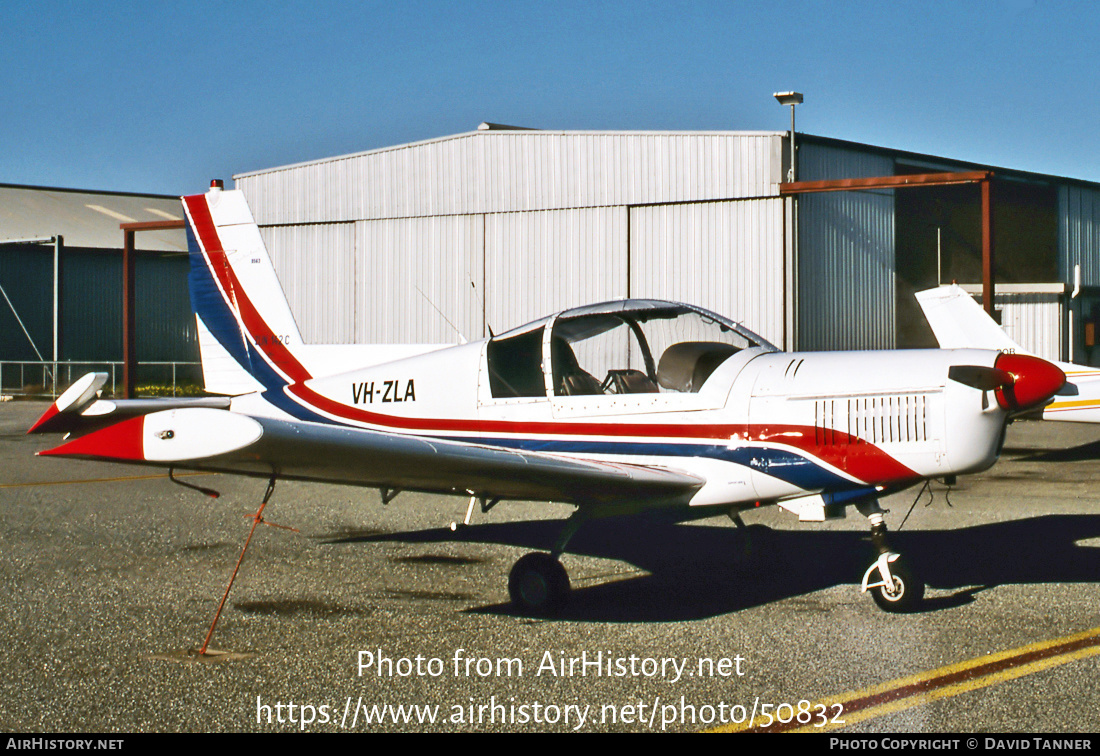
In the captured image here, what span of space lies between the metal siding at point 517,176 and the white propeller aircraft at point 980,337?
6.48 m

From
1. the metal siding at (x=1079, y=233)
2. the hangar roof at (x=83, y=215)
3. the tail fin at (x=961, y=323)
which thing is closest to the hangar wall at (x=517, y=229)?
the tail fin at (x=961, y=323)

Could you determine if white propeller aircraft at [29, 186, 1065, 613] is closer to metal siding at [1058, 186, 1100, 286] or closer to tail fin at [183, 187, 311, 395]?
tail fin at [183, 187, 311, 395]

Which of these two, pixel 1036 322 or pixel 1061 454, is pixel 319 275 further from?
pixel 1036 322

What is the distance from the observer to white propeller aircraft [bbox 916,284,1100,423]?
12.2 meters

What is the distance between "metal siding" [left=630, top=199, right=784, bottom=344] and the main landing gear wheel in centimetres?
1324

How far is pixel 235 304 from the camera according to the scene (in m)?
8.61

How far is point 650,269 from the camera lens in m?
20.0

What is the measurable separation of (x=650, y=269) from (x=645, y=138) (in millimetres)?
2460

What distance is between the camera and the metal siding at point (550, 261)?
2025 centimetres

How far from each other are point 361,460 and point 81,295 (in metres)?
32.5

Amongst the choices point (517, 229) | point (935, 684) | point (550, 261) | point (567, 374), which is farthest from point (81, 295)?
point (935, 684)

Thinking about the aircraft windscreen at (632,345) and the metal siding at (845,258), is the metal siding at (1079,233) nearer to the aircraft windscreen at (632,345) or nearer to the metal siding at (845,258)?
the metal siding at (845,258)

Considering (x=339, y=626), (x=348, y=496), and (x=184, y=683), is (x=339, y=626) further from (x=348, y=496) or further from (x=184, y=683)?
(x=348, y=496)

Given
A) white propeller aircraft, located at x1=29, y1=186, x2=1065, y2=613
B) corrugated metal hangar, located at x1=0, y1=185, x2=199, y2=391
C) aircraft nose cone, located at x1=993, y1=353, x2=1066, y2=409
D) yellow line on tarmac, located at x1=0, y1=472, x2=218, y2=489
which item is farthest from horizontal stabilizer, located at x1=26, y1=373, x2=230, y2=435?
corrugated metal hangar, located at x1=0, y1=185, x2=199, y2=391
